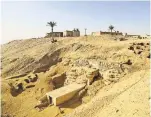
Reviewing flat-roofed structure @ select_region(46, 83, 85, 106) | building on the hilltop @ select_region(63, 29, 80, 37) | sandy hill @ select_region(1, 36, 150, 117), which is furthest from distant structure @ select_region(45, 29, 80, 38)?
flat-roofed structure @ select_region(46, 83, 85, 106)

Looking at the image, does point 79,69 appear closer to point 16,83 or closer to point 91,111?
point 16,83

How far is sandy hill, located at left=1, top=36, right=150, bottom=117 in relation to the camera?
1075cm

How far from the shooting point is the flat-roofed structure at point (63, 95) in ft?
50.8

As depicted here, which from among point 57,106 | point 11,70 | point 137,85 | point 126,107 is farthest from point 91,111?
point 11,70

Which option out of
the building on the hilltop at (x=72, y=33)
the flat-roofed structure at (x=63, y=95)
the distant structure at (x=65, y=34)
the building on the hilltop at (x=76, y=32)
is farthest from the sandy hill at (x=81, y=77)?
the building on the hilltop at (x=76, y=32)

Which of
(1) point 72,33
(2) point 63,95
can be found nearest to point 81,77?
(2) point 63,95

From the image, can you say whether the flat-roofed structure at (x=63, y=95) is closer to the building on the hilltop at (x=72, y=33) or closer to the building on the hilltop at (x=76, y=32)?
the building on the hilltop at (x=72, y=33)

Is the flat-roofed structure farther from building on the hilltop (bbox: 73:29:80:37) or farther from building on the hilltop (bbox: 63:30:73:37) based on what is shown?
building on the hilltop (bbox: 73:29:80:37)

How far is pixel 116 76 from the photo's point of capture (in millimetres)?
15555

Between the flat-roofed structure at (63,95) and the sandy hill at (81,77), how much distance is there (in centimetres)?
36

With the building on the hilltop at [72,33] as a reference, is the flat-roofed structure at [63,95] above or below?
below

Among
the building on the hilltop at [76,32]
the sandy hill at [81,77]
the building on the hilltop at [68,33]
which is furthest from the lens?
the building on the hilltop at [76,32]

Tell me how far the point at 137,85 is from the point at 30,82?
11.1 metres

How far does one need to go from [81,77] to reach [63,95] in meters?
2.73
